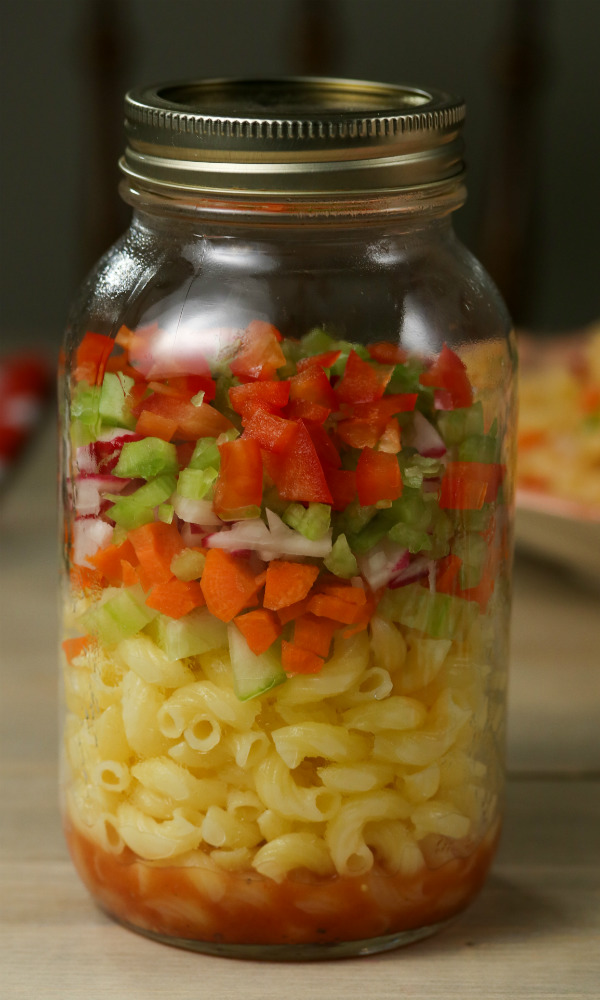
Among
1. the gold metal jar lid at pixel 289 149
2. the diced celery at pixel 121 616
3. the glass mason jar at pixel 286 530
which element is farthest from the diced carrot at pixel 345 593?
the gold metal jar lid at pixel 289 149

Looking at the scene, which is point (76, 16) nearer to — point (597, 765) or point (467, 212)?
point (467, 212)

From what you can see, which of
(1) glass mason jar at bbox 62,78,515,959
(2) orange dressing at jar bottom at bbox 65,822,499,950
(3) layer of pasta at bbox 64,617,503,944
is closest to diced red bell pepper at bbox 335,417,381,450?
(1) glass mason jar at bbox 62,78,515,959

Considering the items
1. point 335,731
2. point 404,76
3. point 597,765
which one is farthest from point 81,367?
point 404,76

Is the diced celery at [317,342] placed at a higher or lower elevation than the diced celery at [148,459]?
higher

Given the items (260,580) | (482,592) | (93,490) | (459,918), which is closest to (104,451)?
(93,490)

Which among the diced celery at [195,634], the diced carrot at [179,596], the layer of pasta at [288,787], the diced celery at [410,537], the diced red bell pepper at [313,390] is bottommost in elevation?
the layer of pasta at [288,787]

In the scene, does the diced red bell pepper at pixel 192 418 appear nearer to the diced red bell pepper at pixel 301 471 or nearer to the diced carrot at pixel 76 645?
the diced red bell pepper at pixel 301 471

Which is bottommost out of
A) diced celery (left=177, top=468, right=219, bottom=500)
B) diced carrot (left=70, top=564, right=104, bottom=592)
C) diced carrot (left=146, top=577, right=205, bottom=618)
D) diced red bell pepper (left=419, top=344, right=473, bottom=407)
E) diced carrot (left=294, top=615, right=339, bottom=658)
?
diced carrot (left=70, top=564, right=104, bottom=592)

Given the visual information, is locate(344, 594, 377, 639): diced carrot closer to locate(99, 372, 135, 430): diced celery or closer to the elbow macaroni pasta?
the elbow macaroni pasta
